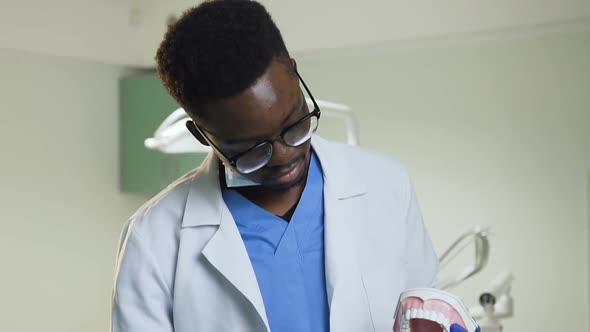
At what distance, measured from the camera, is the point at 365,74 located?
3.14m

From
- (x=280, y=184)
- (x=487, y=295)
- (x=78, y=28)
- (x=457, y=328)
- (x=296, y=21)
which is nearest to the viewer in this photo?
(x=457, y=328)

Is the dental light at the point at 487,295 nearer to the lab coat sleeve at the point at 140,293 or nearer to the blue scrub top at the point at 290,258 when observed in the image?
the blue scrub top at the point at 290,258

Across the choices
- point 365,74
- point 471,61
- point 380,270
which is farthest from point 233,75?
point 365,74

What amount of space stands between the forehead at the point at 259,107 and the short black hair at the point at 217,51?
0.04ft

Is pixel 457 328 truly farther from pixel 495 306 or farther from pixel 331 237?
pixel 495 306

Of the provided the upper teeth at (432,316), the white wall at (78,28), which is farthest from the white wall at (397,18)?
the upper teeth at (432,316)

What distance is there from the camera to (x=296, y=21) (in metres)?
3.13

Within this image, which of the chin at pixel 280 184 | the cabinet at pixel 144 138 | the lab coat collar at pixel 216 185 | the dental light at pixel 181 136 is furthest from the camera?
the cabinet at pixel 144 138

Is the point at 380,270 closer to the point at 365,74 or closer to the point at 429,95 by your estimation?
A: the point at 429,95

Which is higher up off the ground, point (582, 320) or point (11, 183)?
point (11, 183)

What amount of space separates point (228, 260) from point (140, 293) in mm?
158

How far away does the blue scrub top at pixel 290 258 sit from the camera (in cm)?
126

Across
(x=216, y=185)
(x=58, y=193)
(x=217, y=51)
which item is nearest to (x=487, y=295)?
(x=216, y=185)

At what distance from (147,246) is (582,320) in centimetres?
183
